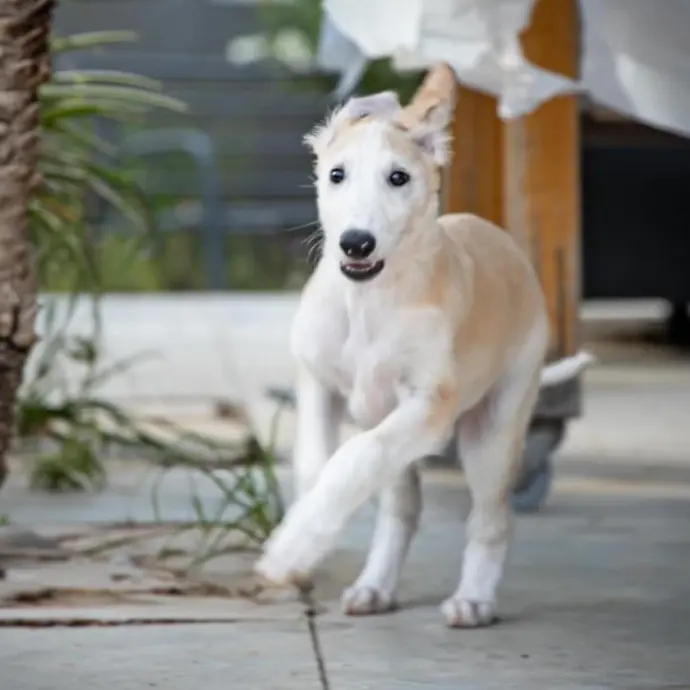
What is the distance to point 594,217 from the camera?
7.11 metres

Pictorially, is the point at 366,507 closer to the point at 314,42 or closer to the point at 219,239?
the point at 314,42

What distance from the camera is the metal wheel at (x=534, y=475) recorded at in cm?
404

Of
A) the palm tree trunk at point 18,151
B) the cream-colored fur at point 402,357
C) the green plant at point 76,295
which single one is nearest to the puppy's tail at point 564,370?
the cream-colored fur at point 402,357

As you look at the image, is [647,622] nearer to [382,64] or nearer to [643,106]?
[643,106]

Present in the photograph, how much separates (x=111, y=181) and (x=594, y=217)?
3182 millimetres

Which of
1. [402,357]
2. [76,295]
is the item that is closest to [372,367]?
[402,357]

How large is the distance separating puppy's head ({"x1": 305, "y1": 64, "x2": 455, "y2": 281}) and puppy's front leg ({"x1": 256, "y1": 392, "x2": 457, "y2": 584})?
0.24 meters

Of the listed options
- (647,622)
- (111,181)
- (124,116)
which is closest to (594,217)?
(124,116)

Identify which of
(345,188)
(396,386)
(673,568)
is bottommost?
(673,568)

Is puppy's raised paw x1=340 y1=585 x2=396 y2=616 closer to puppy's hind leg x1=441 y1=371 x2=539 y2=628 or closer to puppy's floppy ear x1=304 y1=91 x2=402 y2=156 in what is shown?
puppy's hind leg x1=441 y1=371 x2=539 y2=628

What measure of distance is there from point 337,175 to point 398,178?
0.10m

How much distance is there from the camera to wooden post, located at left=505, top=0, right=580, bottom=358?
4098 millimetres

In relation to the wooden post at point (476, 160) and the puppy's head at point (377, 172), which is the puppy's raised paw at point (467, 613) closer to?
the puppy's head at point (377, 172)

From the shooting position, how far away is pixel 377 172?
2.64 m
